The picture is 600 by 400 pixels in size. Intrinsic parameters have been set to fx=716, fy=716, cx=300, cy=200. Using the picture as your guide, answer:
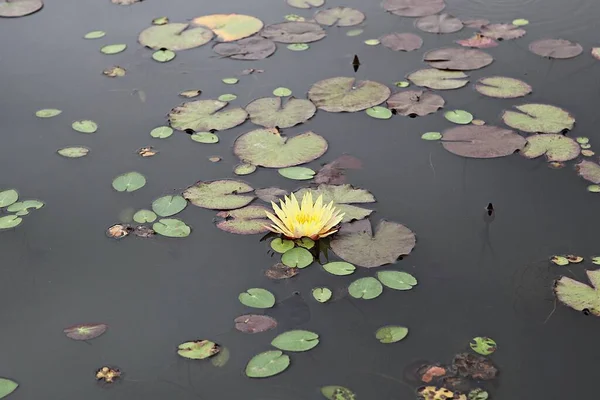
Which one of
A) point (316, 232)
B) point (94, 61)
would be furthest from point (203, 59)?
point (316, 232)

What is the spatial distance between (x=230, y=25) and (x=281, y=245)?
2.38 m

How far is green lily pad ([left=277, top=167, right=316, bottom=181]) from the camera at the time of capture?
371cm

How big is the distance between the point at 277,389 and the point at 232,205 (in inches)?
44.9

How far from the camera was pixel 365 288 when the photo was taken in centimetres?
305

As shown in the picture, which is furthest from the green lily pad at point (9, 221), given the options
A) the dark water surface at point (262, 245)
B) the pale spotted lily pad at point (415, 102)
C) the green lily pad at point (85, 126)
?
the pale spotted lily pad at point (415, 102)

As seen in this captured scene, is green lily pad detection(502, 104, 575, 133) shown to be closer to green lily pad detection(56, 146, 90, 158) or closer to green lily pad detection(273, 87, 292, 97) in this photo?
green lily pad detection(273, 87, 292, 97)

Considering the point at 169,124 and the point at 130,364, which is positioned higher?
the point at 169,124

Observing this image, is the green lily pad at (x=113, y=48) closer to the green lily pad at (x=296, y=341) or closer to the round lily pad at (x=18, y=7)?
the round lily pad at (x=18, y=7)

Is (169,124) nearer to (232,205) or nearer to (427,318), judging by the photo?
(232,205)

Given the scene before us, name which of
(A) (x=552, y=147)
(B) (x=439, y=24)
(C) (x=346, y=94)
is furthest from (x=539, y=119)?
(B) (x=439, y=24)

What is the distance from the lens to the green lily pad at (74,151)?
3.96m

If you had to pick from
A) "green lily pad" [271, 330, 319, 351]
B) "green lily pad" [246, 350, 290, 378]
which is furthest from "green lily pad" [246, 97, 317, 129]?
"green lily pad" [246, 350, 290, 378]

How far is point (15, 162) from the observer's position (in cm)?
395

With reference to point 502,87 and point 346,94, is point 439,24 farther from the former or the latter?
point 346,94
